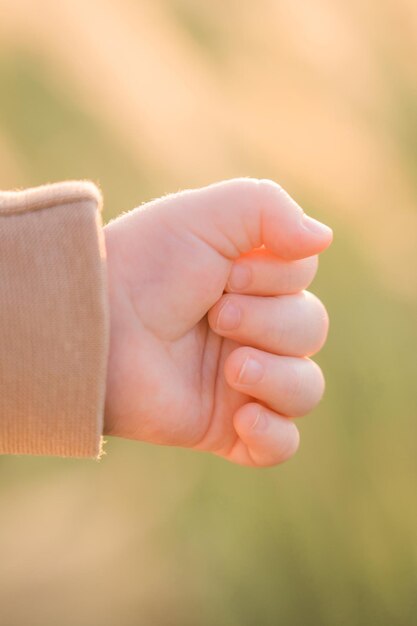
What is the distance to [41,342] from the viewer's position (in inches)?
34.0

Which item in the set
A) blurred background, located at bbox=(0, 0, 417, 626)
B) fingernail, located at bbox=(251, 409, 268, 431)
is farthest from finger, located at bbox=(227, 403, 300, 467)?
blurred background, located at bbox=(0, 0, 417, 626)

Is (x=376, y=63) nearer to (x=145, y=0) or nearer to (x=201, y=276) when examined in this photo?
(x=145, y=0)

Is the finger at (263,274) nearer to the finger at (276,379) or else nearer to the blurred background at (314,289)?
the finger at (276,379)

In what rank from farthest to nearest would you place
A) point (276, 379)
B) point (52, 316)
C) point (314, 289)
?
point (314, 289), point (276, 379), point (52, 316)

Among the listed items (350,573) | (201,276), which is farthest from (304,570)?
(201,276)

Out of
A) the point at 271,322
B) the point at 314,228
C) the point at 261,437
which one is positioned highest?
the point at 314,228

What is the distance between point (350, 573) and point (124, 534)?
370mm

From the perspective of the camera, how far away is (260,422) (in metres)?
0.97

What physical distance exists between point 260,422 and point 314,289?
65 cm

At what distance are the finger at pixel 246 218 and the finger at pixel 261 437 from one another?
170 millimetres

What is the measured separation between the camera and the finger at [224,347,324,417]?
95 centimetres

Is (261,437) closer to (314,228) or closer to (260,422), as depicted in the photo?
(260,422)

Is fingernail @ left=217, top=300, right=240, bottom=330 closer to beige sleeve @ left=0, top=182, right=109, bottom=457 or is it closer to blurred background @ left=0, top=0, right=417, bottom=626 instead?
beige sleeve @ left=0, top=182, right=109, bottom=457

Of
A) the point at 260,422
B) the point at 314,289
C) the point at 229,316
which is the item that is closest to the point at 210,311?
the point at 229,316
